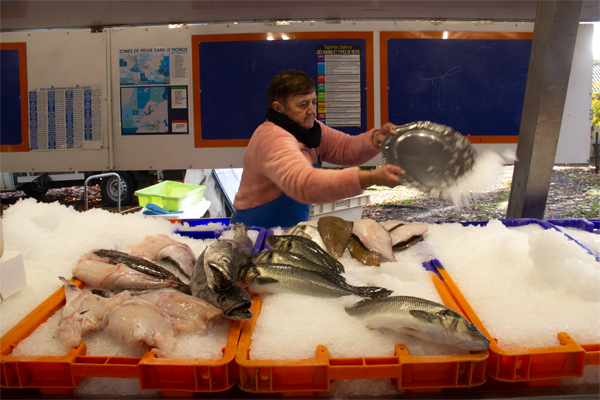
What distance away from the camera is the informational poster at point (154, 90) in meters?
3.68

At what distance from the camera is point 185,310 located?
48.6 inches

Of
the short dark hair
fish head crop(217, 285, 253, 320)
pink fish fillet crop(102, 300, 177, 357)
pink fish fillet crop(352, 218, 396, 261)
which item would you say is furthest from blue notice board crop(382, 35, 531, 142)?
pink fish fillet crop(102, 300, 177, 357)

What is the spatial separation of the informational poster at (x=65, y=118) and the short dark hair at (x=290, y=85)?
234 cm

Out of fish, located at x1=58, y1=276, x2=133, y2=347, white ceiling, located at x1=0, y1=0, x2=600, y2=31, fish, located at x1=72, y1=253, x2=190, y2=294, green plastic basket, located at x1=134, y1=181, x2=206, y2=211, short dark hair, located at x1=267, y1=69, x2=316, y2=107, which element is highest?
white ceiling, located at x1=0, y1=0, x2=600, y2=31

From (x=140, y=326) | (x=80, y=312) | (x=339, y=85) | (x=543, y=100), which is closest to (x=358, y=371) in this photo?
(x=140, y=326)

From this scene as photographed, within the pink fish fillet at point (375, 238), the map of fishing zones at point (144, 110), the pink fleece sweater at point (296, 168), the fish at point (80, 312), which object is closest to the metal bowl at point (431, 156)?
the pink fleece sweater at point (296, 168)

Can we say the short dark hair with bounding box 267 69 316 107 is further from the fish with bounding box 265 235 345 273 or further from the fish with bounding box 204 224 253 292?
the fish with bounding box 204 224 253 292

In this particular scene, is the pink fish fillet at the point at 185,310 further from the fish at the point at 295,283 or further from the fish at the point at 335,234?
the fish at the point at 335,234

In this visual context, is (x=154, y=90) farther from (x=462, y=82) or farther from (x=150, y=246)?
(x=462, y=82)

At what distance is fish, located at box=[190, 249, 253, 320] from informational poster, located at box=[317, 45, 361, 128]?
8.70 feet

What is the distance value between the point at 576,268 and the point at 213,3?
10.5 feet

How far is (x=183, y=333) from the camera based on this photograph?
1192 millimetres

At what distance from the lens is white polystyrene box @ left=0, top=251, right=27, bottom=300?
1334 mm

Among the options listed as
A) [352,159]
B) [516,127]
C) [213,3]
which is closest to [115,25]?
[213,3]
